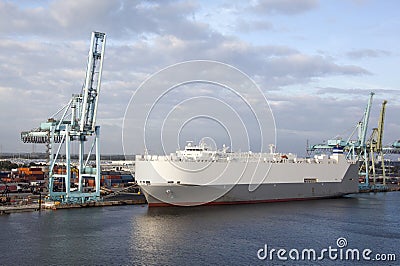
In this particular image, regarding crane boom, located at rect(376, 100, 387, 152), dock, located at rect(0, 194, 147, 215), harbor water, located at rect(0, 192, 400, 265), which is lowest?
harbor water, located at rect(0, 192, 400, 265)

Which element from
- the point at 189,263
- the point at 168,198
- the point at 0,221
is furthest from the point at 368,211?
the point at 0,221

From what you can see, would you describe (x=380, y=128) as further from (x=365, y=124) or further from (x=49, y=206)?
(x=49, y=206)

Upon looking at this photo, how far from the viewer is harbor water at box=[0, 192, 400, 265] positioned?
13609mm

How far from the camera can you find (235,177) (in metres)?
25.0

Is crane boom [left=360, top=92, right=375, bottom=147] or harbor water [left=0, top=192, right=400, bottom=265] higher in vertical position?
crane boom [left=360, top=92, right=375, bottom=147]

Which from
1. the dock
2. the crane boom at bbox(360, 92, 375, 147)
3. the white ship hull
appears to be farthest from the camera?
the crane boom at bbox(360, 92, 375, 147)

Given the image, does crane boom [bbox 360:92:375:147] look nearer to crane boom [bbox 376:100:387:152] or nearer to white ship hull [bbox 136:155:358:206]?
crane boom [bbox 376:100:387:152]

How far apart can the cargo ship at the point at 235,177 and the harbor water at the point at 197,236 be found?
108 cm

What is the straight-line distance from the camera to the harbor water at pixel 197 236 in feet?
44.7

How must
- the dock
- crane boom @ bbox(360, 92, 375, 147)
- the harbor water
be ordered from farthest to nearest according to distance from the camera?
crane boom @ bbox(360, 92, 375, 147) < the dock < the harbor water

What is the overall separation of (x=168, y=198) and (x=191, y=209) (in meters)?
1.36

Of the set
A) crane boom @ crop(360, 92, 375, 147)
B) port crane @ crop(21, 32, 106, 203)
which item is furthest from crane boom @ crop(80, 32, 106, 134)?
crane boom @ crop(360, 92, 375, 147)

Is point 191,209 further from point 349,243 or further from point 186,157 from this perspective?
point 349,243

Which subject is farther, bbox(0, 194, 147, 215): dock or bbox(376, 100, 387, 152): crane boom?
bbox(376, 100, 387, 152): crane boom
